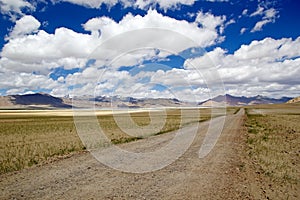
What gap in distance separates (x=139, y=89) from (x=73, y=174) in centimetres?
930

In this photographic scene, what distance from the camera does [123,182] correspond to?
8.09 meters

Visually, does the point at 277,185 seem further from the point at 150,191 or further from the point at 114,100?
the point at 114,100

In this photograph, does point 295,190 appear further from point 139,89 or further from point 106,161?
point 139,89

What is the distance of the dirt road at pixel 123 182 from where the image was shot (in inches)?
274

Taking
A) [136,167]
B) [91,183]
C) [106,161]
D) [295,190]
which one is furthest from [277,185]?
[106,161]

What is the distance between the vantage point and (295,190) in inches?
299

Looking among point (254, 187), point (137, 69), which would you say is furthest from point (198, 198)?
point (137, 69)

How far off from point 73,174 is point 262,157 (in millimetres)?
8928

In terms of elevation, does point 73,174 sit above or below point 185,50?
below

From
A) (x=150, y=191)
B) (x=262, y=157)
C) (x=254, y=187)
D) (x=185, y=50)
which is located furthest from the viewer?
(x=185, y=50)

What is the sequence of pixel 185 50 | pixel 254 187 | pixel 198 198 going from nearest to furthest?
1. pixel 198 198
2. pixel 254 187
3. pixel 185 50

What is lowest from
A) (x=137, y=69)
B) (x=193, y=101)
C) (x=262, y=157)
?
(x=262, y=157)

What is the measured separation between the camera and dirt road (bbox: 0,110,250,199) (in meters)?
6.96

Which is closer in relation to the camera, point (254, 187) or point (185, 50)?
point (254, 187)
